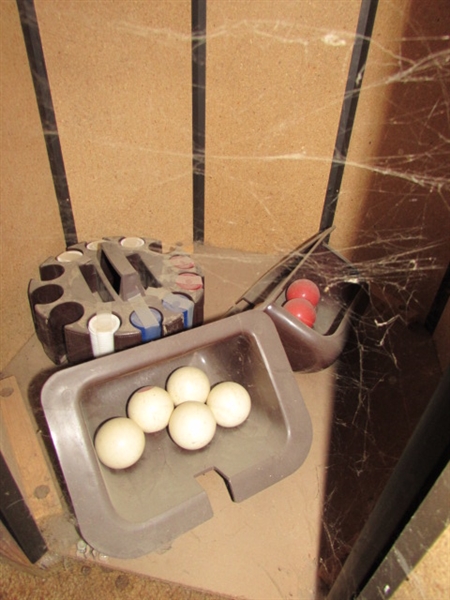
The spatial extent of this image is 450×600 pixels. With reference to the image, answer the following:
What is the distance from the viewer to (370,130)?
4.10 feet

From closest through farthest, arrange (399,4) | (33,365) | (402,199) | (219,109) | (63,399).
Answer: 1. (63,399)
2. (399,4)
3. (402,199)
4. (33,365)
5. (219,109)

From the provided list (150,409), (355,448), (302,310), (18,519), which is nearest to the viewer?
(18,519)

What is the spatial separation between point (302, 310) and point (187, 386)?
1.44 feet

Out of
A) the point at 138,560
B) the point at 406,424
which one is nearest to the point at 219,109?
the point at 406,424

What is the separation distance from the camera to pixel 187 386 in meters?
0.98

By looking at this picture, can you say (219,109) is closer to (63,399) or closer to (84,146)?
(84,146)

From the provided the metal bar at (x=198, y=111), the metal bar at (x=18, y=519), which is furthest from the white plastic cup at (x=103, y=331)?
the metal bar at (x=198, y=111)

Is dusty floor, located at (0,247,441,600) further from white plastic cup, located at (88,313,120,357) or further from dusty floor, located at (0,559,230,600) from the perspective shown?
white plastic cup, located at (88,313,120,357)

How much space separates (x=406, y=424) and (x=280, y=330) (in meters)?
0.44

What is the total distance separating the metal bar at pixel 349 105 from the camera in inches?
46.0

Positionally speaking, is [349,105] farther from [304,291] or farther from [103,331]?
[103,331]

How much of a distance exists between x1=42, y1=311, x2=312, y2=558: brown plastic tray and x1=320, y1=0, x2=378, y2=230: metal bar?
0.70 meters

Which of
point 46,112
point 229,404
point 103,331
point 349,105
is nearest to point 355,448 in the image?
point 229,404

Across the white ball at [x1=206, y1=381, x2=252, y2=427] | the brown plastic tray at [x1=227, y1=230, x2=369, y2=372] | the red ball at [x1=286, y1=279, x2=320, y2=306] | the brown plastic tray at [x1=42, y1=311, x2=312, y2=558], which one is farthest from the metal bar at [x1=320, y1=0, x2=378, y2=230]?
the white ball at [x1=206, y1=381, x2=252, y2=427]
